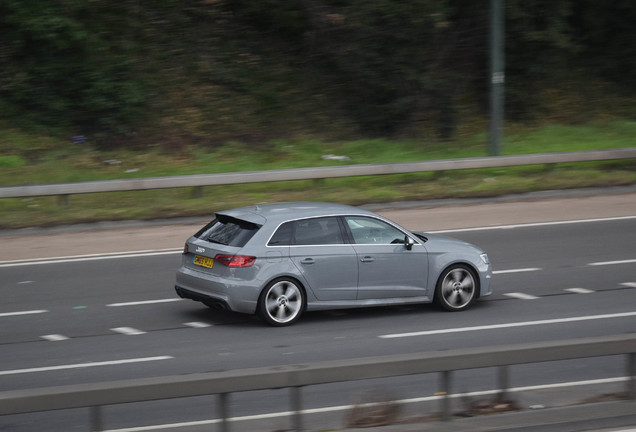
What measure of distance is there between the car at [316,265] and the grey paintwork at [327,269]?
0.01 m

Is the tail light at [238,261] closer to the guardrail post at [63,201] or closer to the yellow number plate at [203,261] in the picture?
the yellow number plate at [203,261]

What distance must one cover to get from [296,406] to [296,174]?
47.0 feet

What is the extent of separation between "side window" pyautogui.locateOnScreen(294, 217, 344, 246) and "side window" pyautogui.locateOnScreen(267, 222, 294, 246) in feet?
0.27

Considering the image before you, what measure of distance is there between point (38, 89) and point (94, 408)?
71.2 ft

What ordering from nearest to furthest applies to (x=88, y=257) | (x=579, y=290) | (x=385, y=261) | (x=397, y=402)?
(x=397, y=402)
(x=385, y=261)
(x=579, y=290)
(x=88, y=257)

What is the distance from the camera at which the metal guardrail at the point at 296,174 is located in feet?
61.8

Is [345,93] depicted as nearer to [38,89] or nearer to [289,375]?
[38,89]

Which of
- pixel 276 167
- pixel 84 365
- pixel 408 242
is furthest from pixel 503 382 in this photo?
pixel 276 167

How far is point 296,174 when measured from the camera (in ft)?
66.1

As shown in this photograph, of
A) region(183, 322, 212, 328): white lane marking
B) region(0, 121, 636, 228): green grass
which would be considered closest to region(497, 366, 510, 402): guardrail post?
region(183, 322, 212, 328): white lane marking

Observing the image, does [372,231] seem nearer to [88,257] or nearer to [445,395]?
[445,395]

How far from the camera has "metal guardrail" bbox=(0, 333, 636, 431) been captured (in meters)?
5.40

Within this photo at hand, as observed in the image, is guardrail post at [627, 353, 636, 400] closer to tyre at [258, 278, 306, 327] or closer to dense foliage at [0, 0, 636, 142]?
tyre at [258, 278, 306, 327]

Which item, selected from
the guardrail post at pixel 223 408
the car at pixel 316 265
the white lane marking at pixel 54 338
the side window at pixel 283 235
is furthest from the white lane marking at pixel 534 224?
the guardrail post at pixel 223 408
